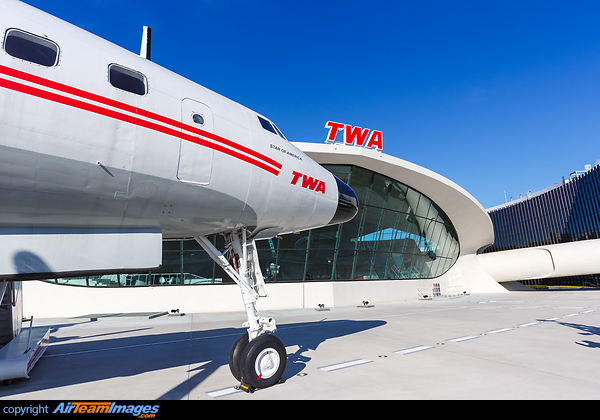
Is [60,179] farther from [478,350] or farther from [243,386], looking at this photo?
[478,350]

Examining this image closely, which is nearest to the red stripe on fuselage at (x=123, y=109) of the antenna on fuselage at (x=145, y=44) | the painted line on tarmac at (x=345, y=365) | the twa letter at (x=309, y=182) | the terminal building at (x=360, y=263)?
the twa letter at (x=309, y=182)

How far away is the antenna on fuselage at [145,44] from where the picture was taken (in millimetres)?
6414

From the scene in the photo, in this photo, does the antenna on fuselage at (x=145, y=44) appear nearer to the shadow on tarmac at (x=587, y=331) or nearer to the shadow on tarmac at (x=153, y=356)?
the shadow on tarmac at (x=153, y=356)

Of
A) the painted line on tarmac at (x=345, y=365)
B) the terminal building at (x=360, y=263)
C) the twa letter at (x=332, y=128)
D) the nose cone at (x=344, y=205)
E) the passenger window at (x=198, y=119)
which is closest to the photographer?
the passenger window at (x=198, y=119)

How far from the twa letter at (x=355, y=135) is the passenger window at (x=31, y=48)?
66.8ft

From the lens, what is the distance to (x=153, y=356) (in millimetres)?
9312

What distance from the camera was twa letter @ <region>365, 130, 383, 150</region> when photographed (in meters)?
24.3

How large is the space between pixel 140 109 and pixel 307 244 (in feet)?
64.9

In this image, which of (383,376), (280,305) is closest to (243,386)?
(383,376)

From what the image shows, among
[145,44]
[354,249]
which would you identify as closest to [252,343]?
[145,44]

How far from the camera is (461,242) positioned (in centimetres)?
3650

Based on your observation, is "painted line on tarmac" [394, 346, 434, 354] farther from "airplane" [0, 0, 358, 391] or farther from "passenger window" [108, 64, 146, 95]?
"passenger window" [108, 64, 146, 95]

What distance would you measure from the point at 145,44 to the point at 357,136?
18690mm
